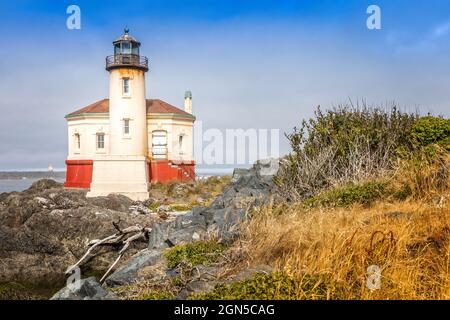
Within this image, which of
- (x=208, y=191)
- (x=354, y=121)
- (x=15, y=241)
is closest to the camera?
(x=354, y=121)

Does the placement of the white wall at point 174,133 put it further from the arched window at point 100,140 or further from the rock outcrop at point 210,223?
the rock outcrop at point 210,223

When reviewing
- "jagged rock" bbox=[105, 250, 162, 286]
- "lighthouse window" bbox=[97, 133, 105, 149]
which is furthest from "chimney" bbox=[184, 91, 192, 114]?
"jagged rock" bbox=[105, 250, 162, 286]

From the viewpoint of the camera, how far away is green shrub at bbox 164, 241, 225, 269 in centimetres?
760

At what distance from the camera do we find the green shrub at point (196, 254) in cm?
760

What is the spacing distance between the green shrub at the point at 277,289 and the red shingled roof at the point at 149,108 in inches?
1142

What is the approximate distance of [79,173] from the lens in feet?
109

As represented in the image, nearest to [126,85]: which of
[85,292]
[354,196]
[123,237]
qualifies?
[123,237]

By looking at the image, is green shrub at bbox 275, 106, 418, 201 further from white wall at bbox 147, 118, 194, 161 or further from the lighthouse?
white wall at bbox 147, 118, 194, 161

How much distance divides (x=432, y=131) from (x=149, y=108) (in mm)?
24660

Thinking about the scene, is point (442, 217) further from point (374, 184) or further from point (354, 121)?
point (354, 121)

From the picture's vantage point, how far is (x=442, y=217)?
22.0 ft

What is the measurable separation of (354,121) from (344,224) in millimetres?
6891
